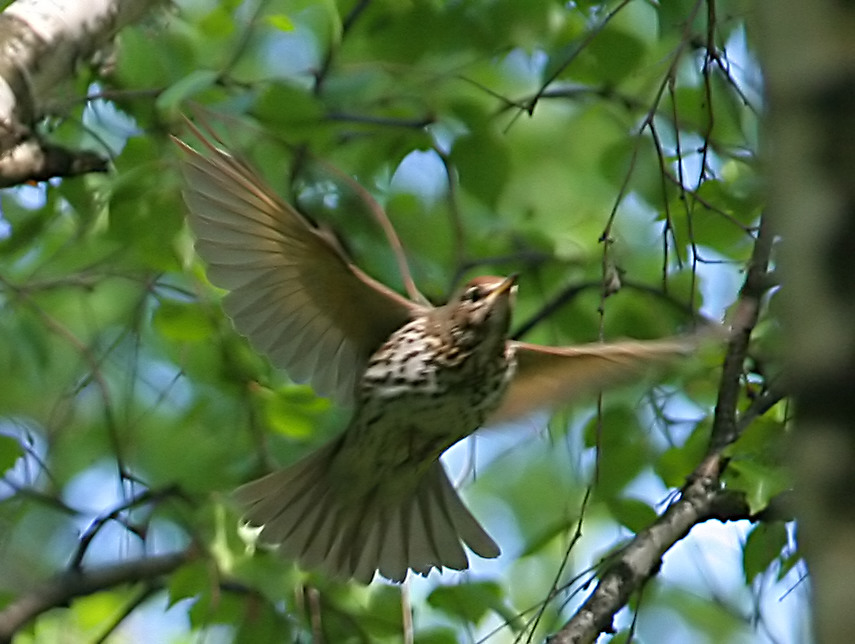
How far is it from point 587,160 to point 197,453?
1.29 m

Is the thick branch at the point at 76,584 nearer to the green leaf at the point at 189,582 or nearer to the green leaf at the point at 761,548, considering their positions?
the green leaf at the point at 189,582

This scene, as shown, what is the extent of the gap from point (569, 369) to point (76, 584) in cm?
135

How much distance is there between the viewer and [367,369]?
2.82 meters

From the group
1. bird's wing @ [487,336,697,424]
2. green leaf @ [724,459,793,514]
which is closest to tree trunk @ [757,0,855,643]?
green leaf @ [724,459,793,514]

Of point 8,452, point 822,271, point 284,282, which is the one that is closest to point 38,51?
point 284,282

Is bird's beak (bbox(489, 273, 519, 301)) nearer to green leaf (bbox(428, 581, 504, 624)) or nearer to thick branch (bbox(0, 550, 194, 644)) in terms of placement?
green leaf (bbox(428, 581, 504, 624))

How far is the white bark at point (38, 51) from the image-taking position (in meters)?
2.26

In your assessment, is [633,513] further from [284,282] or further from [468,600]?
[284,282]

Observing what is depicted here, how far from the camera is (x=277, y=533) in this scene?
3.02 metres

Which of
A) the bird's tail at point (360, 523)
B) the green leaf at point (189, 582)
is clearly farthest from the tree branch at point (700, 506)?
the green leaf at point (189, 582)

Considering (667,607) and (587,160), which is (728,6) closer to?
(587,160)

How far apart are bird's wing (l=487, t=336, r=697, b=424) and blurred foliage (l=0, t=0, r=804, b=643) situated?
76 mm

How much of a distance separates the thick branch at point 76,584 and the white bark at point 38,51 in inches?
39.6

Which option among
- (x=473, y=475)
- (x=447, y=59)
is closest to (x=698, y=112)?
(x=447, y=59)
